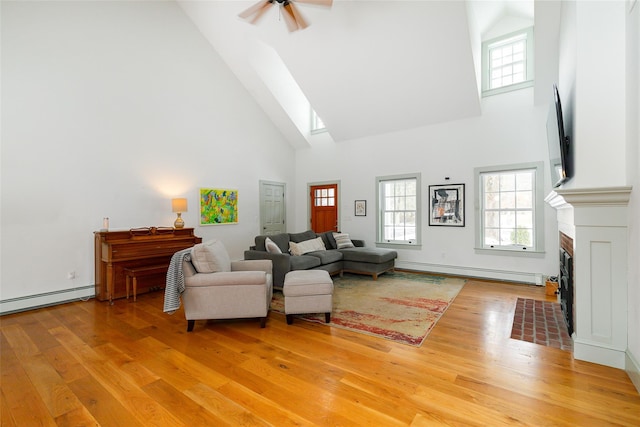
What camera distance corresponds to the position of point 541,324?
3271 millimetres

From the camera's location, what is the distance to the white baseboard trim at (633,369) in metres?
2.06

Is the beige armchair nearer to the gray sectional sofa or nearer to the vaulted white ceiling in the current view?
the gray sectional sofa

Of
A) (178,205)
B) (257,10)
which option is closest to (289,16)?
(257,10)

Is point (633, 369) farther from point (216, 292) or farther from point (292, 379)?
point (216, 292)

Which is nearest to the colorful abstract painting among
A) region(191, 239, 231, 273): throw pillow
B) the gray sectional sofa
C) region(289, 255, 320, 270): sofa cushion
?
the gray sectional sofa

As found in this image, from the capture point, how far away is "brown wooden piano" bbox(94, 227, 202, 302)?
14.0 feet

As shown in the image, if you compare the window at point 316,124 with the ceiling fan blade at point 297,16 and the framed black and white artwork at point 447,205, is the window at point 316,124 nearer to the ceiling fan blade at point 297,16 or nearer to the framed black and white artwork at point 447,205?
the framed black and white artwork at point 447,205

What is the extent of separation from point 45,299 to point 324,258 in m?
4.02

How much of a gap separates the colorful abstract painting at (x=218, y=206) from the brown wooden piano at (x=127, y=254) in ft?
3.55

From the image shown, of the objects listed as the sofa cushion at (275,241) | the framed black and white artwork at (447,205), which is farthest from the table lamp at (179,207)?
the framed black and white artwork at (447,205)

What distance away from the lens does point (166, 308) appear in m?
2.97

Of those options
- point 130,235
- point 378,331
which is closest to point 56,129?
point 130,235

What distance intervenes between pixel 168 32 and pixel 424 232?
613cm

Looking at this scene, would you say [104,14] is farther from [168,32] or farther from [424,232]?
[424,232]
